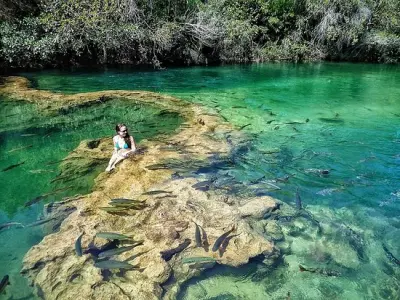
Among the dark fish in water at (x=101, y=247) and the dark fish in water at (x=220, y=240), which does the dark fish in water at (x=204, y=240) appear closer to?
the dark fish in water at (x=220, y=240)

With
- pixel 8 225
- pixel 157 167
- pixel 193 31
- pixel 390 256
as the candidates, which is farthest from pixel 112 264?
pixel 193 31

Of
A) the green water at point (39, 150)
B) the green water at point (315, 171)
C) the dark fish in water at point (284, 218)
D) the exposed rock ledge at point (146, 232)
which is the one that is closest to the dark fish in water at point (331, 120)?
the green water at point (315, 171)

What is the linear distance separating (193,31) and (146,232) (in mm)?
21497

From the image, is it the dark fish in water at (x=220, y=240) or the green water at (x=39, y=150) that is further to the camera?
the green water at (x=39, y=150)

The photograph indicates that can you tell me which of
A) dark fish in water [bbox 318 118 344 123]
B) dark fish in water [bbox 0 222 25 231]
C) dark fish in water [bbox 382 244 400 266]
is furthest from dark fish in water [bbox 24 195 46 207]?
dark fish in water [bbox 318 118 344 123]

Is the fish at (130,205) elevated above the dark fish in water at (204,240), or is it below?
above

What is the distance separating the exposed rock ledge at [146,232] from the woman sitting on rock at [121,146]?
0.20 m

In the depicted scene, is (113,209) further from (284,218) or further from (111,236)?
(284,218)

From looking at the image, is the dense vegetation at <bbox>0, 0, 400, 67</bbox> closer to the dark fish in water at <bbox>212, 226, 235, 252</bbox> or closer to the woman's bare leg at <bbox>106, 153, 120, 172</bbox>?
the woman's bare leg at <bbox>106, 153, 120, 172</bbox>

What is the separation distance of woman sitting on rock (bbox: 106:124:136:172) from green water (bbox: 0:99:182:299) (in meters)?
0.46

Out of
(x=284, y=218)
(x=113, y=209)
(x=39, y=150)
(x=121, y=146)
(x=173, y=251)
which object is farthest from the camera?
(x=39, y=150)

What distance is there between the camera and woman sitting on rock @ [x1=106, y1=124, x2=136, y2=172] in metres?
8.26

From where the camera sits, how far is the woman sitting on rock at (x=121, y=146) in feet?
27.1

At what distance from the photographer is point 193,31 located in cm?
2467
